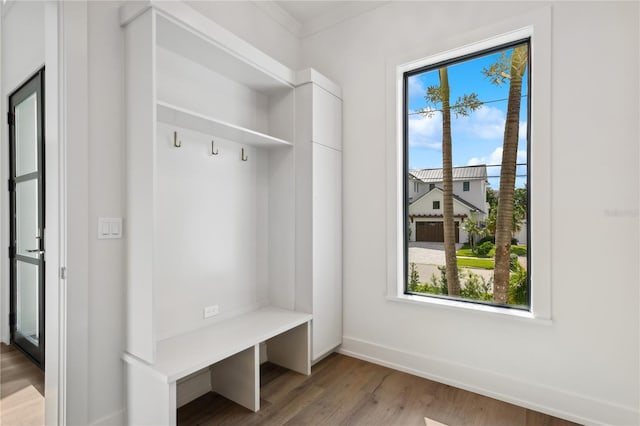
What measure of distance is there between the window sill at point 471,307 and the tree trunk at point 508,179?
0.12 meters

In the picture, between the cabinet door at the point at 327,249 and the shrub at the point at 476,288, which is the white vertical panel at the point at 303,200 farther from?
the shrub at the point at 476,288

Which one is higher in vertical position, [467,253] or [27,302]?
[467,253]

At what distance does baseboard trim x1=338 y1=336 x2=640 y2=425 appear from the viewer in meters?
1.87

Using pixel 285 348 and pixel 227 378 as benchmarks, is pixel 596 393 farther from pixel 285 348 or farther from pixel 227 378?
pixel 227 378

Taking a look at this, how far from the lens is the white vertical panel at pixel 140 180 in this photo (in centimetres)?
166

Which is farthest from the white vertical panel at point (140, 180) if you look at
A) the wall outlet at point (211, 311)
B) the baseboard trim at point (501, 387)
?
the baseboard trim at point (501, 387)

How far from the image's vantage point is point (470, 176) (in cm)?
244

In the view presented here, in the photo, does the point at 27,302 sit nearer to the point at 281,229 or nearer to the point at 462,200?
the point at 281,229

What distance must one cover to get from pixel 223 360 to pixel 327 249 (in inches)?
41.9

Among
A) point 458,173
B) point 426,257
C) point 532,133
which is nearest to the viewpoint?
point 532,133

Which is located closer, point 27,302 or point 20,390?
point 20,390

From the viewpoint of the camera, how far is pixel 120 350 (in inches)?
71.1

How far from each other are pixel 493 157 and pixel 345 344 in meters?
1.84

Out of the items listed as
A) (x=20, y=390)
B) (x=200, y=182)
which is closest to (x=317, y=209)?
(x=200, y=182)
